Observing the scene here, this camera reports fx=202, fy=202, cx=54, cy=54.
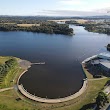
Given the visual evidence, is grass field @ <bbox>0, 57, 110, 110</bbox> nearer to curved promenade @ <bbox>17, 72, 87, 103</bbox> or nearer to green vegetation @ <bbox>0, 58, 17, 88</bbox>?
curved promenade @ <bbox>17, 72, 87, 103</bbox>

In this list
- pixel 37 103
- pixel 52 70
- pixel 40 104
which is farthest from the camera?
pixel 52 70

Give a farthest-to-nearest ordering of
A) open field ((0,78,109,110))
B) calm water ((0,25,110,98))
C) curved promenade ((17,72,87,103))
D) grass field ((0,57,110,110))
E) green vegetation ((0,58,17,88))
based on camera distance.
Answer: green vegetation ((0,58,17,88)), calm water ((0,25,110,98)), curved promenade ((17,72,87,103)), open field ((0,78,109,110)), grass field ((0,57,110,110))

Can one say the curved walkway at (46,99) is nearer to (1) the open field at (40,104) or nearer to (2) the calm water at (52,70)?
(1) the open field at (40,104)

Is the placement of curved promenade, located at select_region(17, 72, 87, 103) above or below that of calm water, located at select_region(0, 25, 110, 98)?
below

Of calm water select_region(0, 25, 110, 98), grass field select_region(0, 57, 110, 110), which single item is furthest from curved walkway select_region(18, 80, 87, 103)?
calm water select_region(0, 25, 110, 98)

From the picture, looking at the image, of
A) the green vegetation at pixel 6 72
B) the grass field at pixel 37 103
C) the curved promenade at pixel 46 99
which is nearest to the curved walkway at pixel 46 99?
the curved promenade at pixel 46 99

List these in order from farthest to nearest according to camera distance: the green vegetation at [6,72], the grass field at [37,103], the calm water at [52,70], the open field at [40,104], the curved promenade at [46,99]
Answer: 1. the green vegetation at [6,72]
2. the calm water at [52,70]
3. the curved promenade at [46,99]
4. the open field at [40,104]
5. the grass field at [37,103]

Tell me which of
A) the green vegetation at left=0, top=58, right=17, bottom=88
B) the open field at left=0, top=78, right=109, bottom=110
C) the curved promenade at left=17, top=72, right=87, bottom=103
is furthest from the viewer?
the green vegetation at left=0, top=58, right=17, bottom=88

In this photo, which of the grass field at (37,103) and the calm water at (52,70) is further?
the calm water at (52,70)

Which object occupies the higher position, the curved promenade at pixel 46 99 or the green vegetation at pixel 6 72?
the green vegetation at pixel 6 72

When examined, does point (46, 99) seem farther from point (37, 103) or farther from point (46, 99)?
point (37, 103)

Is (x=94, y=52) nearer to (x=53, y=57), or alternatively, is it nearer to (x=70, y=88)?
(x=53, y=57)

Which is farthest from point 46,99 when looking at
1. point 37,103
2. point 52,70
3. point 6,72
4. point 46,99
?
point 52,70
